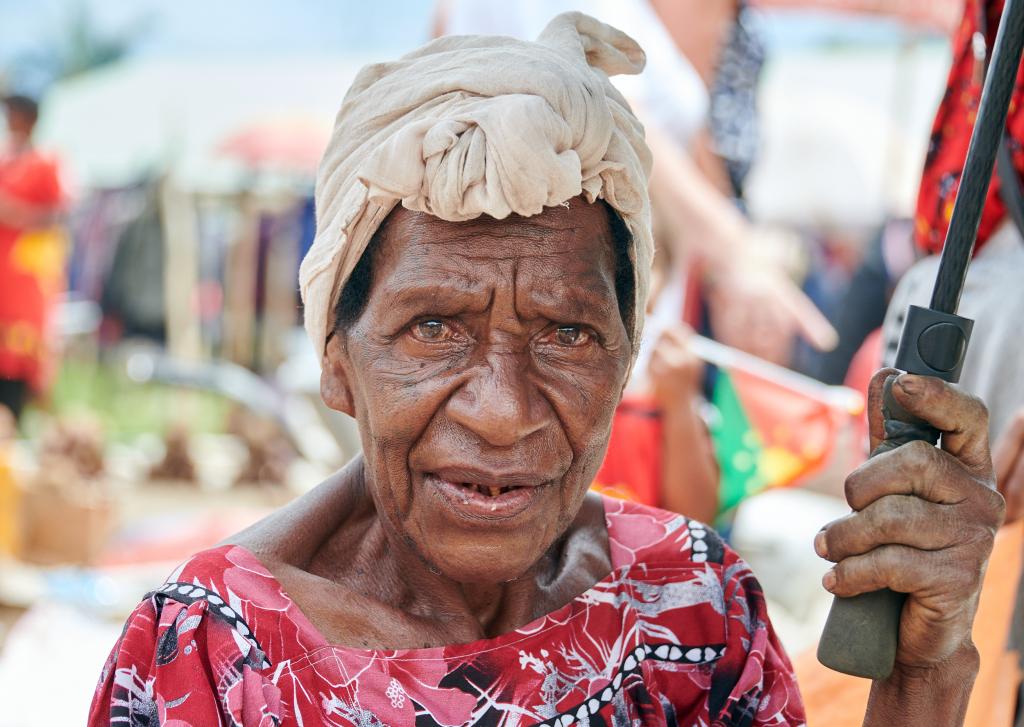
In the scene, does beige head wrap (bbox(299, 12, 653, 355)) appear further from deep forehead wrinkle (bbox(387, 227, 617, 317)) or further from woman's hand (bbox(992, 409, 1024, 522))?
woman's hand (bbox(992, 409, 1024, 522))

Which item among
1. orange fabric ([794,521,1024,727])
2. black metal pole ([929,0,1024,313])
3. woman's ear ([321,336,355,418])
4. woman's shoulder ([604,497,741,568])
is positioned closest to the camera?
black metal pole ([929,0,1024,313])

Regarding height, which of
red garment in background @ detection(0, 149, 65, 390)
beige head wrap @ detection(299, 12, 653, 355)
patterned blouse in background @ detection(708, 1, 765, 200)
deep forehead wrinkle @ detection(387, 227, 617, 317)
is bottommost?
red garment in background @ detection(0, 149, 65, 390)

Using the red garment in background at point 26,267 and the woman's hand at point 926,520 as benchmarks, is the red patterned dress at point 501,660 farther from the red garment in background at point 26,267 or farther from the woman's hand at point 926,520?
the red garment in background at point 26,267

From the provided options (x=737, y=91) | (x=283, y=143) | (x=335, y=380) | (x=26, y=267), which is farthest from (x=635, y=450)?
(x=283, y=143)

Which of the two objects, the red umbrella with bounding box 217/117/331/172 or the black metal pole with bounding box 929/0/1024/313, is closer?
the black metal pole with bounding box 929/0/1024/313

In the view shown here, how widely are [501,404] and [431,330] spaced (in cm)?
18

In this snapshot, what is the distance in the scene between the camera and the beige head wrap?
1557 millimetres

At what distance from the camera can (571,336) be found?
173cm

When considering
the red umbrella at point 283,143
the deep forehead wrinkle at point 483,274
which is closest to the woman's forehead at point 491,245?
the deep forehead wrinkle at point 483,274

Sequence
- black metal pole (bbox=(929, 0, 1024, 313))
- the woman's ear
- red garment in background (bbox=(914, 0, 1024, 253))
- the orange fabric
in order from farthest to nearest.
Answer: red garment in background (bbox=(914, 0, 1024, 253)) → the orange fabric → the woman's ear → black metal pole (bbox=(929, 0, 1024, 313))

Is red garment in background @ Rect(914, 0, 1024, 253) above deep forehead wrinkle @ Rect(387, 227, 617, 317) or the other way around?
above

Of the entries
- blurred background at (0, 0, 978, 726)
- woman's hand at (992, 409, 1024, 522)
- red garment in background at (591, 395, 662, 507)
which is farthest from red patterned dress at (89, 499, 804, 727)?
red garment in background at (591, 395, 662, 507)

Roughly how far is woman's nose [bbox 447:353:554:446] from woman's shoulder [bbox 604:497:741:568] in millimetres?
464

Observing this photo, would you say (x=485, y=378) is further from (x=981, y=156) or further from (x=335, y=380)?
(x=981, y=156)
